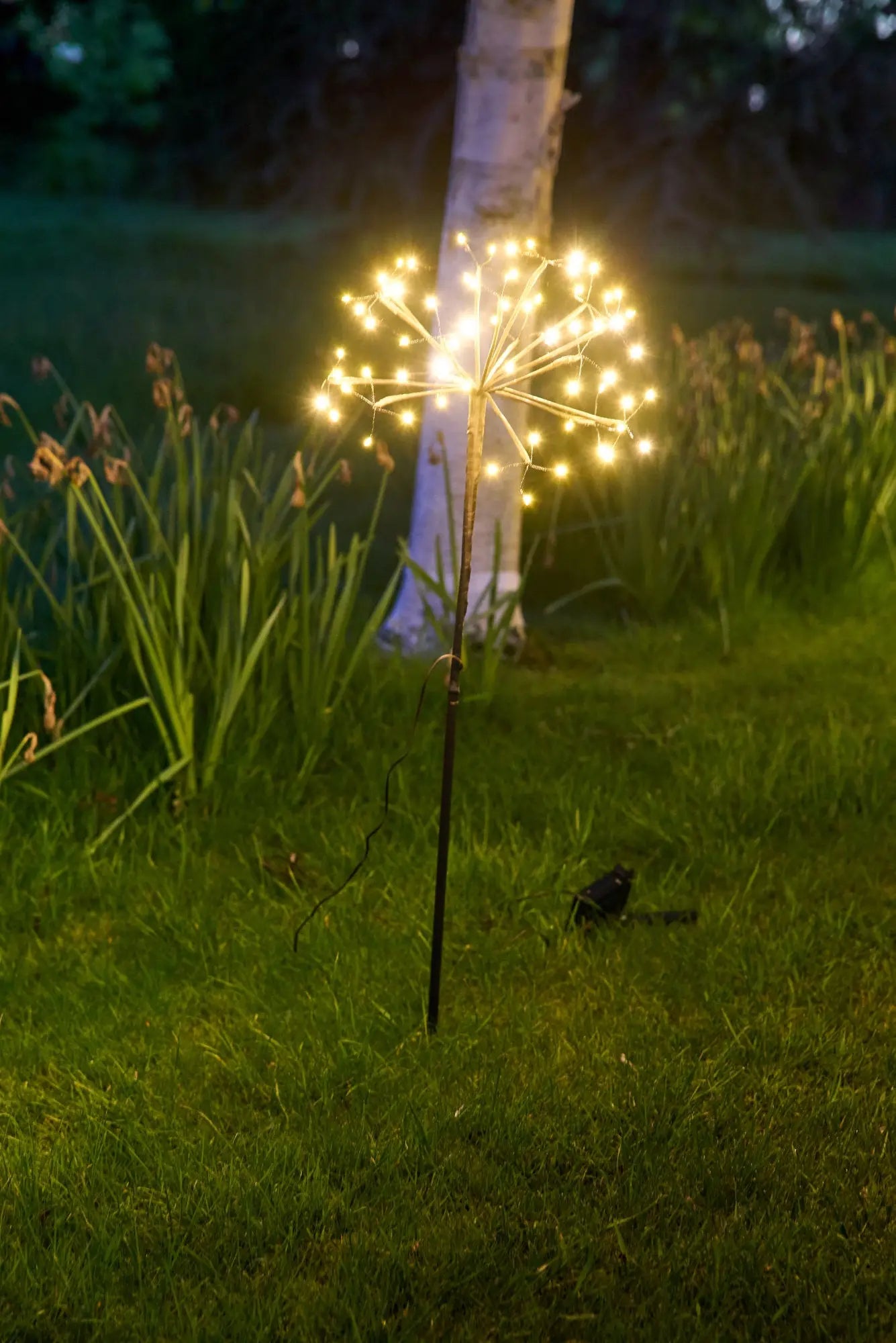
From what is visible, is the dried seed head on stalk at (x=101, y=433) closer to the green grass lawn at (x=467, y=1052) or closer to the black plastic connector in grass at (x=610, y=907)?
the green grass lawn at (x=467, y=1052)

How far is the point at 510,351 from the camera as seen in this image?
8.06 ft

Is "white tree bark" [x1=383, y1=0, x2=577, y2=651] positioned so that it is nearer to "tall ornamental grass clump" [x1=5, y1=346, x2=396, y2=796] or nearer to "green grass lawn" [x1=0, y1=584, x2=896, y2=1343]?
"tall ornamental grass clump" [x1=5, y1=346, x2=396, y2=796]

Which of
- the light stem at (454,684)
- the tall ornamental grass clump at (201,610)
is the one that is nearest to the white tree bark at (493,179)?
the tall ornamental grass clump at (201,610)

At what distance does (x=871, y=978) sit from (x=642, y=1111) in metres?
0.73

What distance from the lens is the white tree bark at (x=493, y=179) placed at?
453 cm

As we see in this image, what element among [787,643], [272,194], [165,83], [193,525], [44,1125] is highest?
[165,83]

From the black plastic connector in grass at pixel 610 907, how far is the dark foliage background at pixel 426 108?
10594 mm

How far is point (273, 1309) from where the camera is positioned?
6.61 feet

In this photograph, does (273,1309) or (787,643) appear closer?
(273,1309)

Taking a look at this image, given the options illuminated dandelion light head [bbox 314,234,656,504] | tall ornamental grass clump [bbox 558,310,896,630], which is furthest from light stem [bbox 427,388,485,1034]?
tall ornamental grass clump [bbox 558,310,896,630]

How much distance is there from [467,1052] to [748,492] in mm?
2891

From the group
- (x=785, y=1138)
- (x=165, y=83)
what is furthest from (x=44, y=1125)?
(x=165, y=83)

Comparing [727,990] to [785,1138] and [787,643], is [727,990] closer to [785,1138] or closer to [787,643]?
[785,1138]

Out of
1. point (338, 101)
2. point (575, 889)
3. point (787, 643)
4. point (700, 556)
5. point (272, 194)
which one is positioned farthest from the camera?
point (272, 194)
